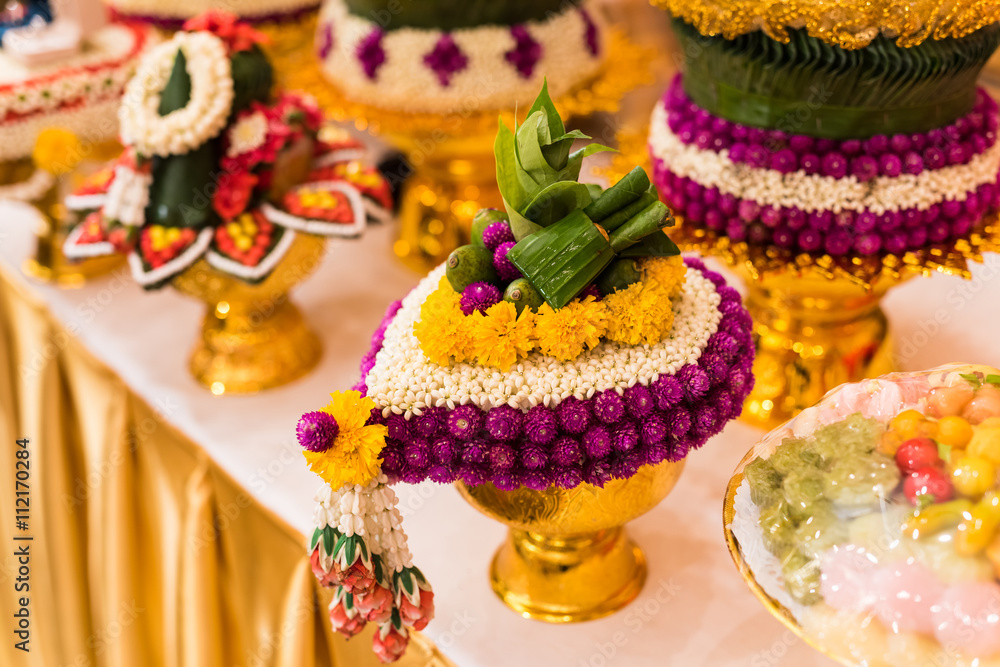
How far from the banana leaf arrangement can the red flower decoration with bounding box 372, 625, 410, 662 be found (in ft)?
1.10

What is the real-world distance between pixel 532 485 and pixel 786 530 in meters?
0.21

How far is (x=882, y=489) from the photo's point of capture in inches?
25.8

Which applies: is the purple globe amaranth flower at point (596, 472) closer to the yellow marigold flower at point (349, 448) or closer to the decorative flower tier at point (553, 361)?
the decorative flower tier at point (553, 361)

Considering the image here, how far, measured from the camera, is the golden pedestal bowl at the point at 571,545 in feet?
2.76

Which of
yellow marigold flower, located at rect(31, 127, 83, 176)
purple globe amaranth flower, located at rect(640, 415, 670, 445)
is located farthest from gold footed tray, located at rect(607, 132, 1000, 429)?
yellow marigold flower, located at rect(31, 127, 83, 176)

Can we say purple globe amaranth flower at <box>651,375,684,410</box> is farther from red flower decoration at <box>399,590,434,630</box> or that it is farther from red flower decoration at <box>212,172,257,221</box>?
red flower decoration at <box>212,172,257,221</box>

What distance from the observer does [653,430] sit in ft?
2.49

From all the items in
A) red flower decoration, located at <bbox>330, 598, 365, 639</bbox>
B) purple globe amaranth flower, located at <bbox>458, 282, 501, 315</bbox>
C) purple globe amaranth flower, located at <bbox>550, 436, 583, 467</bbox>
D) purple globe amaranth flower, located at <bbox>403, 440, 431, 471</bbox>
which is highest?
purple globe amaranth flower, located at <bbox>458, 282, 501, 315</bbox>

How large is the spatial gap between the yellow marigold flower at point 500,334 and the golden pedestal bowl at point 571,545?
14cm

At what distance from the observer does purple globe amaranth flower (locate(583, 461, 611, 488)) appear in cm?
77

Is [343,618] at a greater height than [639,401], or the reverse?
[639,401]

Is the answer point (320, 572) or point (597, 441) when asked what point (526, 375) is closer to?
point (597, 441)

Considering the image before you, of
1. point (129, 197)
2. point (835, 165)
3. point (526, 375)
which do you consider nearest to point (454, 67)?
point (129, 197)

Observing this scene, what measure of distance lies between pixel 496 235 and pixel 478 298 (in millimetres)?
80
